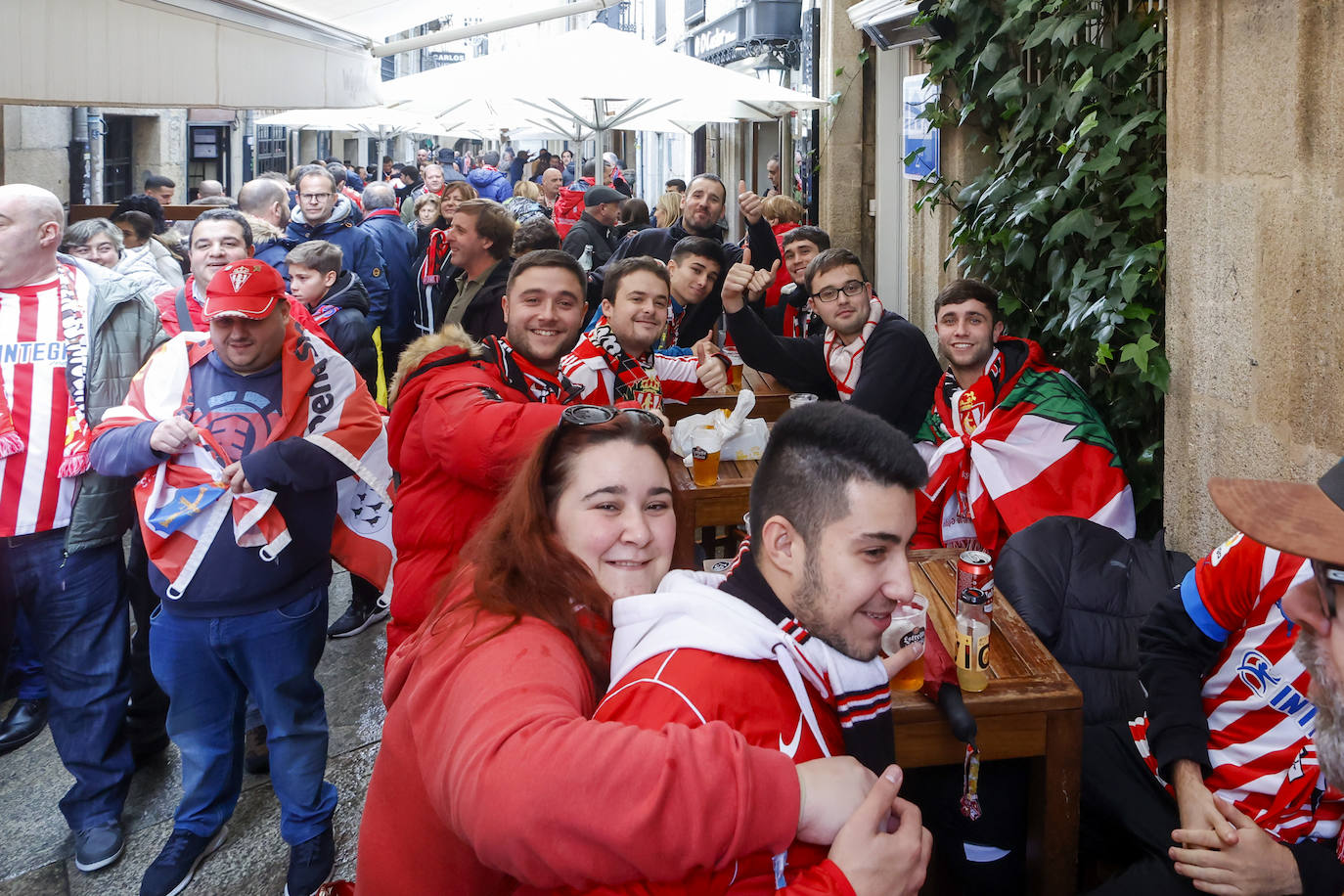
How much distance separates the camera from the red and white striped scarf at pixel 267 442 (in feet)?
10.2

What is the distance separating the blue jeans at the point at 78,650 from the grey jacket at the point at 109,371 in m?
0.08

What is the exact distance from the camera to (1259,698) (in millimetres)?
2346

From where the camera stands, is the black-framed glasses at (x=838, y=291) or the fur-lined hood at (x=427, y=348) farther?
the black-framed glasses at (x=838, y=291)

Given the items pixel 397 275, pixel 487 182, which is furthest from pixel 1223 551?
pixel 487 182

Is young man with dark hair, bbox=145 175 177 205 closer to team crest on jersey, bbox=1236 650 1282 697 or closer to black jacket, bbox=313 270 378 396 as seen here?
black jacket, bbox=313 270 378 396

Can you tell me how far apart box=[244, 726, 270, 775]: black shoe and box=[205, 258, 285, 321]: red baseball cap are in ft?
5.51

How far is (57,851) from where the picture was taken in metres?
3.58

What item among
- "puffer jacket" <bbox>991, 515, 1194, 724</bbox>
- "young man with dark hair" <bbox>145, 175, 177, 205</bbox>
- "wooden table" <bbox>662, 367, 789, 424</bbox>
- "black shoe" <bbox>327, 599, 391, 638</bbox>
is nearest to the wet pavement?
"black shoe" <bbox>327, 599, 391, 638</bbox>

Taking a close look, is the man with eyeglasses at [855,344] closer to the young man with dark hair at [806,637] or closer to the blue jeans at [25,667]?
the young man with dark hair at [806,637]

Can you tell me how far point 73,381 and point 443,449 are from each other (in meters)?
1.39

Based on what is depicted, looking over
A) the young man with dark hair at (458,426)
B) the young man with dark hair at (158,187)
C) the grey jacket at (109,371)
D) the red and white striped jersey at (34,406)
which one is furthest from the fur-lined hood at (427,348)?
the young man with dark hair at (158,187)

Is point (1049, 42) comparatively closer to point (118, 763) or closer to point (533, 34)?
point (118, 763)

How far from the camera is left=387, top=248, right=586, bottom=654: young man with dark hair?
282cm

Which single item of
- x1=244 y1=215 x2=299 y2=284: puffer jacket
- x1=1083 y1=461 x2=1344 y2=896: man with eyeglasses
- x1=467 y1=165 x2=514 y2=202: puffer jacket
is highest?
x1=467 y1=165 x2=514 y2=202: puffer jacket
